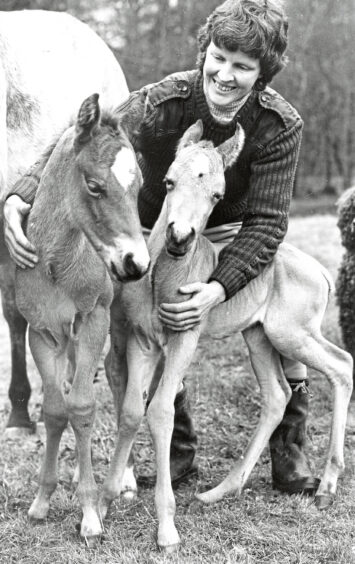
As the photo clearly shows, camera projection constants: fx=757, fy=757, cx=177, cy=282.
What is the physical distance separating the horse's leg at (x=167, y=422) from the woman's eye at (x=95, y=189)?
3.16 feet

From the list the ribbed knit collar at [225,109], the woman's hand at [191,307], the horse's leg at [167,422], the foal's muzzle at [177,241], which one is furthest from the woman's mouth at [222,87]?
the horse's leg at [167,422]

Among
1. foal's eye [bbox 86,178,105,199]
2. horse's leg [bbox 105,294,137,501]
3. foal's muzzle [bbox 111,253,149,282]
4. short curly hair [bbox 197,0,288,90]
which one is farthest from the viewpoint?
horse's leg [bbox 105,294,137,501]

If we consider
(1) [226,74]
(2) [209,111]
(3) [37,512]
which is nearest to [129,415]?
(3) [37,512]

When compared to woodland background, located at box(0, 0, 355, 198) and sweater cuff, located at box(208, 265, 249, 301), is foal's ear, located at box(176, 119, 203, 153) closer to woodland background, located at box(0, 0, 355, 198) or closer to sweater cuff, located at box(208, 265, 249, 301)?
sweater cuff, located at box(208, 265, 249, 301)

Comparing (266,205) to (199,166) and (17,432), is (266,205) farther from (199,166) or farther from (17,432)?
(17,432)

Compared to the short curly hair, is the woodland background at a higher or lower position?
lower

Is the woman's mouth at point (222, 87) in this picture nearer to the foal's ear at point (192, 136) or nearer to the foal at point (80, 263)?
the foal's ear at point (192, 136)

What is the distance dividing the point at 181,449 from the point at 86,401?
3.93 feet

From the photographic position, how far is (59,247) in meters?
3.67

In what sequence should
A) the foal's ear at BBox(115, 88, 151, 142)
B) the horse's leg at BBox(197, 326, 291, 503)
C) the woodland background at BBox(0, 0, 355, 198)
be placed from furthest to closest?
the woodland background at BBox(0, 0, 355, 198) → the horse's leg at BBox(197, 326, 291, 503) → the foal's ear at BBox(115, 88, 151, 142)

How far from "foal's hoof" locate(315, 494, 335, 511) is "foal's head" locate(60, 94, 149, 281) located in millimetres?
1872

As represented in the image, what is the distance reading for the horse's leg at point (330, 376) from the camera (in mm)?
4336

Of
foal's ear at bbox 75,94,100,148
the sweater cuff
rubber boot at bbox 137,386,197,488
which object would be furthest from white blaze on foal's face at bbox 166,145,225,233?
rubber boot at bbox 137,386,197,488

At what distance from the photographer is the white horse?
146 inches
